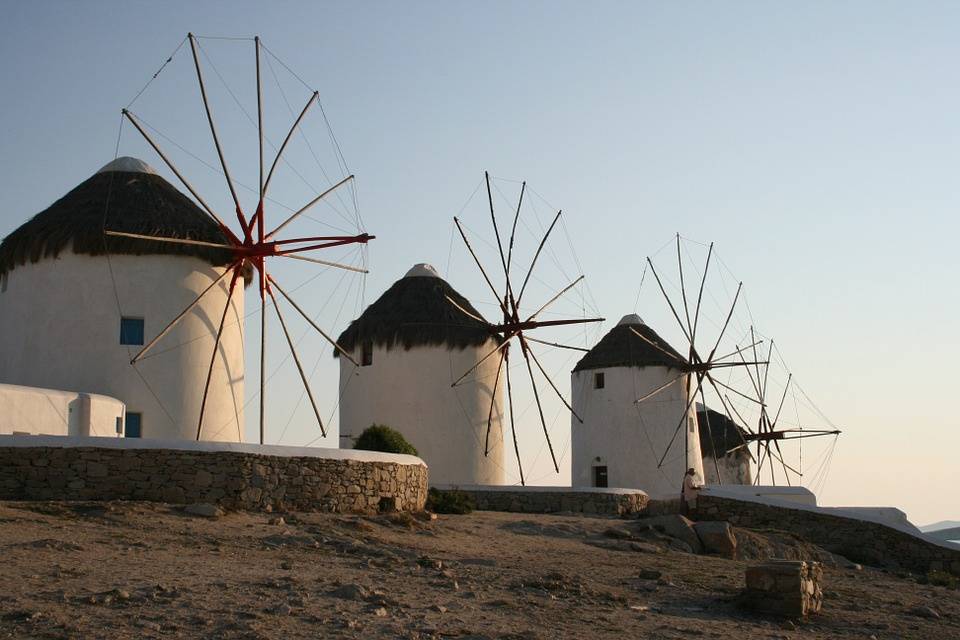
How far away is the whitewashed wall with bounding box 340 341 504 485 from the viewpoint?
94.8ft

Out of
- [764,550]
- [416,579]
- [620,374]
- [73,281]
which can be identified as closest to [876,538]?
[764,550]

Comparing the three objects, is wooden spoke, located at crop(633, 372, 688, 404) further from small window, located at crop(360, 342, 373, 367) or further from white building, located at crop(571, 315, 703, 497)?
small window, located at crop(360, 342, 373, 367)

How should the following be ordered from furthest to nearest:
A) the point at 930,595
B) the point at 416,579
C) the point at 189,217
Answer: the point at 189,217, the point at 930,595, the point at 416,579

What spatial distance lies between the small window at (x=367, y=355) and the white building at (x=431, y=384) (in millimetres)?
26

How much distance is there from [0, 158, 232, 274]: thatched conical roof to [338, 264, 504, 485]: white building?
27.7 feet

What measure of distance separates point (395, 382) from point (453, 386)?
147 centimetres

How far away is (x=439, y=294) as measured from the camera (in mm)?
29781

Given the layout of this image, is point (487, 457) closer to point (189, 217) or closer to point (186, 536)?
point (189, 217)

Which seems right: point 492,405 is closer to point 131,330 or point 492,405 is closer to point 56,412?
point 131,330

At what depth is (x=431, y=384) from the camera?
2905cm

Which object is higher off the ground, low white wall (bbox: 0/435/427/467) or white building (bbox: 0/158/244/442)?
white building (bbox: 0/158/244/442)

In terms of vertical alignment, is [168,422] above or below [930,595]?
above

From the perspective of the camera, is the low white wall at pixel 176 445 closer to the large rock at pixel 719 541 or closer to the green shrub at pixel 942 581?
the large rock at pixel 719 541

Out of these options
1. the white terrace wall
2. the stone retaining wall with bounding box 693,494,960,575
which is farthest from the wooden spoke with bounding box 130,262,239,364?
the stone retaining wall with bounding box 693,494,960,575
